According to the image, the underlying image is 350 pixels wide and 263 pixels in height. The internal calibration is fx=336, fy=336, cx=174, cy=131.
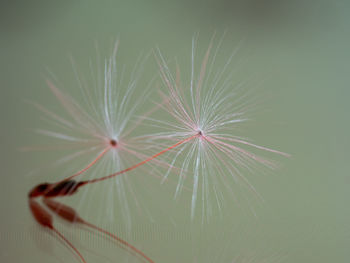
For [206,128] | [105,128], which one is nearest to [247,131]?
[206,128]

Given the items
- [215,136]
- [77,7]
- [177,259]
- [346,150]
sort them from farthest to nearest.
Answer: [346,150]
[77,7]
[215,136]
[177,259]

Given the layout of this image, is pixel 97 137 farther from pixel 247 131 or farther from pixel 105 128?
pixel 247 131

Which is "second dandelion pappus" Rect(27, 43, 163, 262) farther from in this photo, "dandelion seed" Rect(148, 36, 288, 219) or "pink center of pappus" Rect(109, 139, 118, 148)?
"dandelion seed" Rect(148, 36, 288, 219)

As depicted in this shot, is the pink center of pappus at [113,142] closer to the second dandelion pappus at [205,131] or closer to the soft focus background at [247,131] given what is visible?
the second dandelion pappus at [205,131]

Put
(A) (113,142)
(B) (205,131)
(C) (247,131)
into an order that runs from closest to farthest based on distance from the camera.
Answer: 1. (A) (113,142)
2. (B) (205,131)
3. (C) (247,131)

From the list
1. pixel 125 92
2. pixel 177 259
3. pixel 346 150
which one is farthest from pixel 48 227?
pixel 346 150

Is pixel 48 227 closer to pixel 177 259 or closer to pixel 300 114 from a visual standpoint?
pixel 177 259

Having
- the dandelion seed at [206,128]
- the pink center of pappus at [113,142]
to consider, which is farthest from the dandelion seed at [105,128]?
the dandelion seed at [206,128]

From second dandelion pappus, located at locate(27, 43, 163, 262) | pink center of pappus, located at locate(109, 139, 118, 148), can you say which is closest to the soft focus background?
second dandelion pappus, located at locate(27, 43, 163, 262)
